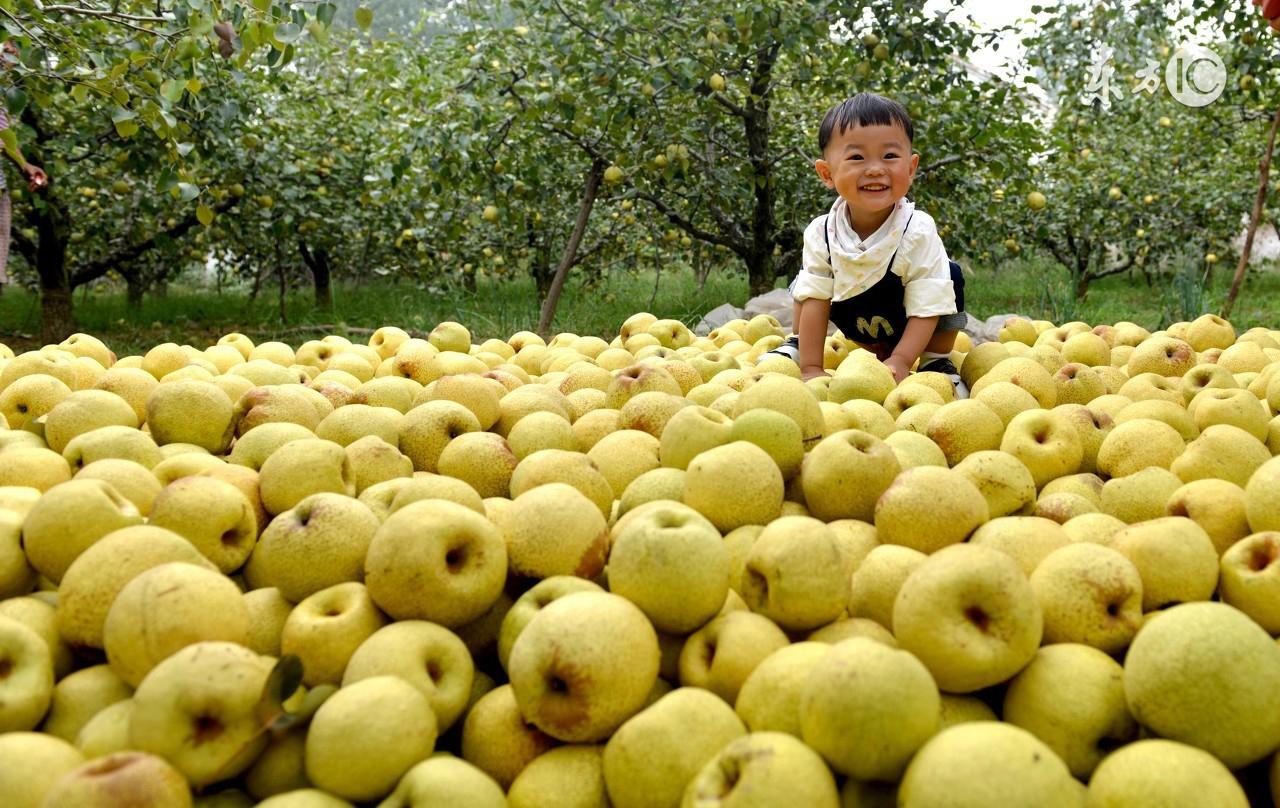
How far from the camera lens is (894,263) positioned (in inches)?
159

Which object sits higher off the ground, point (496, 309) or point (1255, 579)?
point (496, 309)

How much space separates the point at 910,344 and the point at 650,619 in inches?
104

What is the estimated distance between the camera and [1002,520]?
1.85m

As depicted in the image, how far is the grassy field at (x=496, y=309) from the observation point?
8.29 m

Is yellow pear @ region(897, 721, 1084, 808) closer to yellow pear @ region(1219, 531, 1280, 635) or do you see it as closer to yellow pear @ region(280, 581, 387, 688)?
yellow pear @ region(1219, 531, 1280, 635)

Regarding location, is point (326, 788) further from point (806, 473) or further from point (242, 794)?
point (806, 473)

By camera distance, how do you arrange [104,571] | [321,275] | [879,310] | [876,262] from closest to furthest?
[104,571] < [876,262] < [879,310] < [321,275]

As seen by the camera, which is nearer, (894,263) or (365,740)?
(365,740)

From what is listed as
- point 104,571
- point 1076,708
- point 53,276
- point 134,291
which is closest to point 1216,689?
point 1076,708

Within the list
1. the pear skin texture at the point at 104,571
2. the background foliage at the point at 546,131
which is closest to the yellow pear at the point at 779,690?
the pear skin texture at the point at 104,571

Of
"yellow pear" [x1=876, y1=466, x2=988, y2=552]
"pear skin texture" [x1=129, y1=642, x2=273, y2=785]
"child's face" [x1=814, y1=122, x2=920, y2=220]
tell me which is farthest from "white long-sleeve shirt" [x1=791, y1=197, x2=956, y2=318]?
"pear skin texture" [x1=129, y1=642, x2=273, y2=785]

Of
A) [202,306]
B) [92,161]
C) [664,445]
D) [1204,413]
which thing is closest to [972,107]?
[1204,413]

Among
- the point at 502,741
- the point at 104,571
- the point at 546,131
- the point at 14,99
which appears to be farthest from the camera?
the point at 546,131

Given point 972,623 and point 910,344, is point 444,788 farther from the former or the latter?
point 910,344
